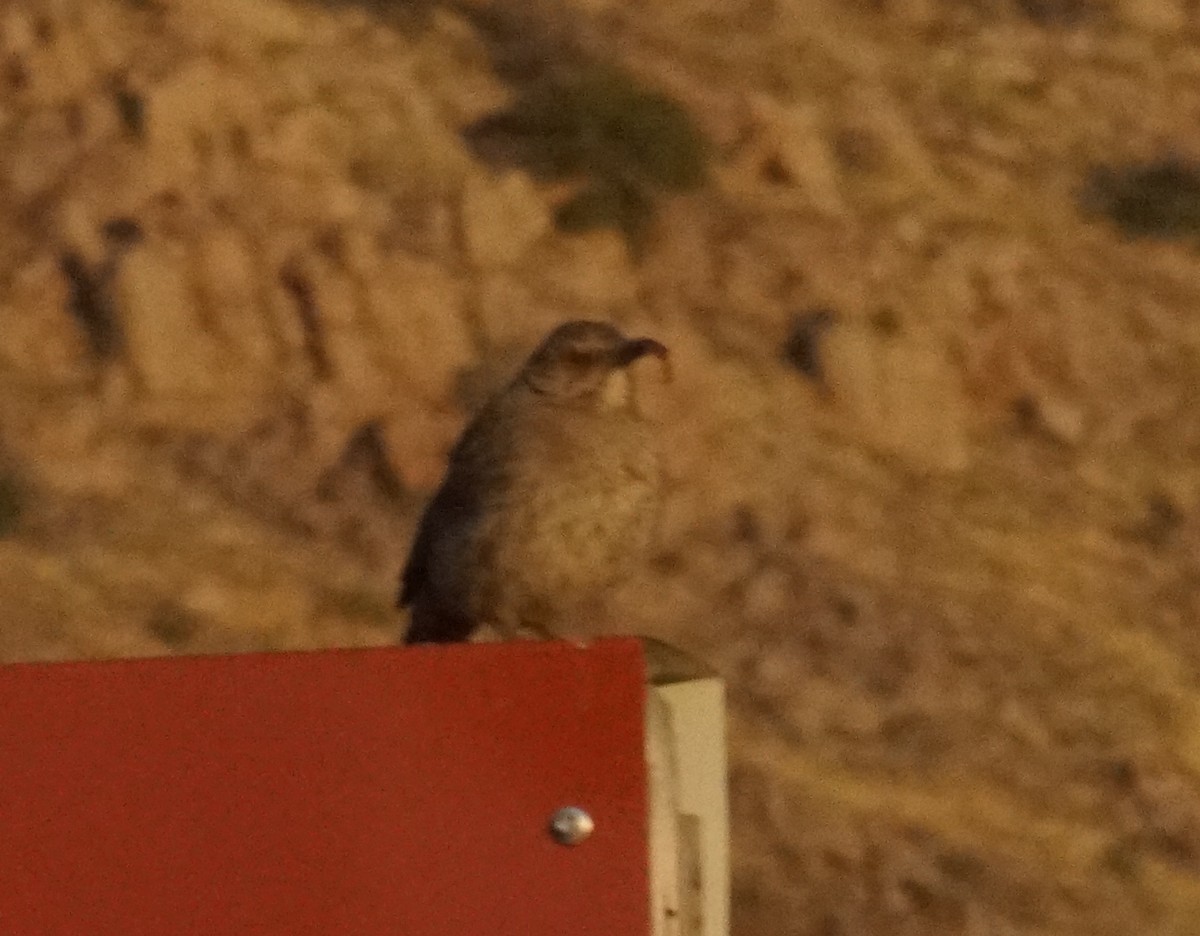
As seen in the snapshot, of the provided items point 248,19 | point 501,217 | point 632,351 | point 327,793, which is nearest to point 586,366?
point 632,351

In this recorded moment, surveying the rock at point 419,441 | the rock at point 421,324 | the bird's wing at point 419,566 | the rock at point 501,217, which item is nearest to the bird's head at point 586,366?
the bird's wing at point 419,566

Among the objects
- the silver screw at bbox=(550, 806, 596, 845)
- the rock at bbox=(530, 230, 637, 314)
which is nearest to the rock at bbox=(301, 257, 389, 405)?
the rock at bbox=(530, 230, 637, 314)

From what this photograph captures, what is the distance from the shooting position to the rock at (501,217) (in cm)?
625

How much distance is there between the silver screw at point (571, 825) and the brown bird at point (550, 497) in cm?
117

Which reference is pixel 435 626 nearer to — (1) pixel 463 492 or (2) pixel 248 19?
(1) pixel 463 492

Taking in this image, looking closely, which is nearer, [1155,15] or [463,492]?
[463,492]

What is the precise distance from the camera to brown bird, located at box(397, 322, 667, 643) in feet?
10.6

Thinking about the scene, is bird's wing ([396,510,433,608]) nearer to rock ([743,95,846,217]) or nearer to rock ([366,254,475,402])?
rock ([366,254,475,402])

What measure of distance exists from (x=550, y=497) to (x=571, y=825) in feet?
3.99

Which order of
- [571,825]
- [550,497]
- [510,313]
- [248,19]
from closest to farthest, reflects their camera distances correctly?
[571,825] → [550,497] → [510,313] → [248,19]

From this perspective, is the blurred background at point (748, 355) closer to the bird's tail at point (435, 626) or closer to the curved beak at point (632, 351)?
the bird's tail at point (435, 626)

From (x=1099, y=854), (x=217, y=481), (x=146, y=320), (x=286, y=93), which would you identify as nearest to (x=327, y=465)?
(x=217, y=481)

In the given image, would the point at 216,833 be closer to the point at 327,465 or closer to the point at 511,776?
the point at 511,776

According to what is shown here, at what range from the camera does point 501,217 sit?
6.32 meters
